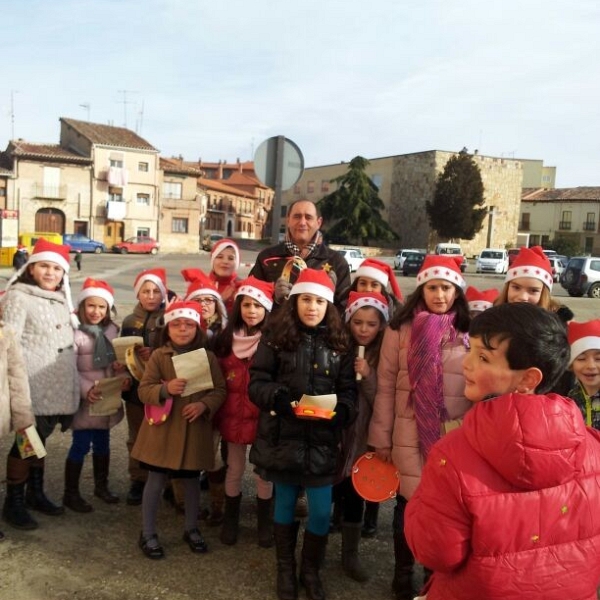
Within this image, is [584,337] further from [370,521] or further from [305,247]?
[305,247]

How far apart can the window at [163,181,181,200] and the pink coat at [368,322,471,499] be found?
48.8 metres

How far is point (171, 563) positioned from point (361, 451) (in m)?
1.30

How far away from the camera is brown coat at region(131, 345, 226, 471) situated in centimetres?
356

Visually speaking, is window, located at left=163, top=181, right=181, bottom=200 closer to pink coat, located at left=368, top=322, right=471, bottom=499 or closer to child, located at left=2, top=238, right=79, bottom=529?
child, located at left=2, top=238, right=79, bottom=529

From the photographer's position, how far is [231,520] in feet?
12.4

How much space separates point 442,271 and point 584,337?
88cm

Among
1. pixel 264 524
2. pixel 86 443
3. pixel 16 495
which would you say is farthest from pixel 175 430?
pixel 16 495

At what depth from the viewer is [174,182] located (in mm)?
50438

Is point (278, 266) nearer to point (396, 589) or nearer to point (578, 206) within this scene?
point (396, 589)

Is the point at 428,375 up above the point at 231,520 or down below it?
above

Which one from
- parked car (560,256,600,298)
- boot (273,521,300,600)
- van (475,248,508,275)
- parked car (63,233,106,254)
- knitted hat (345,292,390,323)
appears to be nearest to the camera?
boot (273,521,300,600)

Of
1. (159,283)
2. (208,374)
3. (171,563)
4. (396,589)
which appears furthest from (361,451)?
(159,283)

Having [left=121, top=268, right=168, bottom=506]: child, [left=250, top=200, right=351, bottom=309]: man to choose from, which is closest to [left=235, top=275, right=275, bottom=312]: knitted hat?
[left=250, top=200, right=351, bottom=309]: man

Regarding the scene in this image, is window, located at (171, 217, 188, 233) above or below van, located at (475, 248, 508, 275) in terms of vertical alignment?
above
